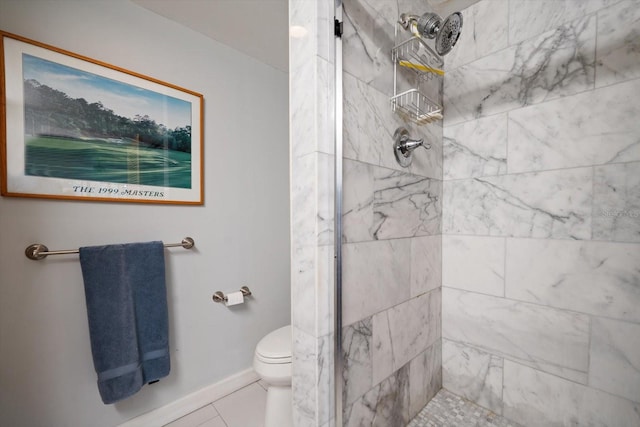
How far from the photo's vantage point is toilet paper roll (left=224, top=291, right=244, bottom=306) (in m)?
1.63

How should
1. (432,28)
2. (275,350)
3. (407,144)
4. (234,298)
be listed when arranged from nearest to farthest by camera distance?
1. (432,28)
2. (407,144)
3. (275,350)
4. (234,298)

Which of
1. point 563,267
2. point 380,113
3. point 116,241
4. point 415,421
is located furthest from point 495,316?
point 116,241

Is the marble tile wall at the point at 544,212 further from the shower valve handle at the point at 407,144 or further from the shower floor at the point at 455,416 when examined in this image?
the shower valve handle at the point at 407,144

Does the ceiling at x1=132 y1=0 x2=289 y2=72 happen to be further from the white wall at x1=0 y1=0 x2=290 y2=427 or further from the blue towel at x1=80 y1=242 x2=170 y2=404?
the blue towel at x1=80 y1=242 x2=170 y2=404

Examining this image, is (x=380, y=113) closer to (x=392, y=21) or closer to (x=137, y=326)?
(x=392, y=21)

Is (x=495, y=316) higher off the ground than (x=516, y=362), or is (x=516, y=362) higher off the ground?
(x=495, y=316)

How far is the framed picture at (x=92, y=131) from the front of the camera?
105 centimetres

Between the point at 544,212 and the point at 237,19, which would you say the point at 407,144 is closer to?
the point at 544,212

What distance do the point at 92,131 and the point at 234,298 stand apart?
48.5 inches

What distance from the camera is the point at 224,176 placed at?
1.68 metres

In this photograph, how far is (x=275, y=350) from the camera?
4.37 feet

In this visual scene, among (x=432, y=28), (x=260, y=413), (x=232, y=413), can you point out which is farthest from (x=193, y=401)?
(x=432, y=28)

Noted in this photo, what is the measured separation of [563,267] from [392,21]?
1288 mm

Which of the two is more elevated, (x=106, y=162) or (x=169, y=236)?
(x=106, y=162)
